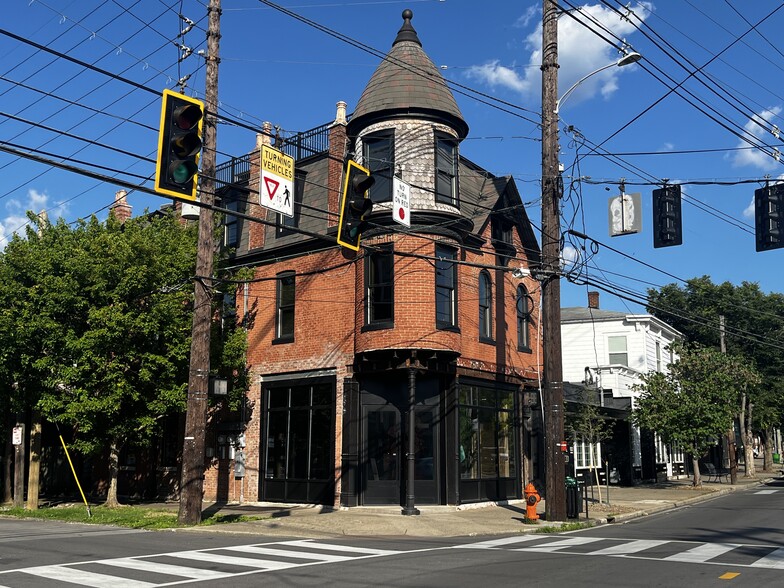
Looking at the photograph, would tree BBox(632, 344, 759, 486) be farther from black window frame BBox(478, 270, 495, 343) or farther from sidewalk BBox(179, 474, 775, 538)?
black window frame BBox(478, 270, 495, 343)

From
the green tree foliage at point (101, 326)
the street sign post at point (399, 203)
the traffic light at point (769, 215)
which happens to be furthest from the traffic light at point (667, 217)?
the green tree foliage at point (101, 326)

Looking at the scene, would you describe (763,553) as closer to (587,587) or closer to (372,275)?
(587,587)

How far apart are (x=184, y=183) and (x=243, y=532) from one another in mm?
10593

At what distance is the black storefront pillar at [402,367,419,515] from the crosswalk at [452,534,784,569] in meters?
4.81

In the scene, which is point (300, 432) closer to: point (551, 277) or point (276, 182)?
point (551, 277)

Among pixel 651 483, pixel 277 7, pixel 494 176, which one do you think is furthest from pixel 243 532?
pixel 651 483

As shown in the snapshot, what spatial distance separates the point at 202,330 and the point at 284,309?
6.46 m

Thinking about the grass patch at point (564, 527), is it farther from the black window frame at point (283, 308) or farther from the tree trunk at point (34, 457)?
the tree trunk at point (34, 457)

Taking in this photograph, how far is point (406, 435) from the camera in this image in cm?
2169

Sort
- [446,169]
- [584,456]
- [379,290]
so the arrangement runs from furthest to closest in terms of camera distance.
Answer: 1. [584,456]
2. [446,169]
3. [379,290]

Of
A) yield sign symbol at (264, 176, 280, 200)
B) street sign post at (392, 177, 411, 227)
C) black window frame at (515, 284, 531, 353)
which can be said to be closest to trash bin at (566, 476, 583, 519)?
black window frame at (515, 284, 531, 353)

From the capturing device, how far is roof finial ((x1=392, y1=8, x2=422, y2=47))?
2427 centimetres

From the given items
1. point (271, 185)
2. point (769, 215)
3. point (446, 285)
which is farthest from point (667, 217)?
point (271, 185)

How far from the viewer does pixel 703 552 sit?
12.8 m
